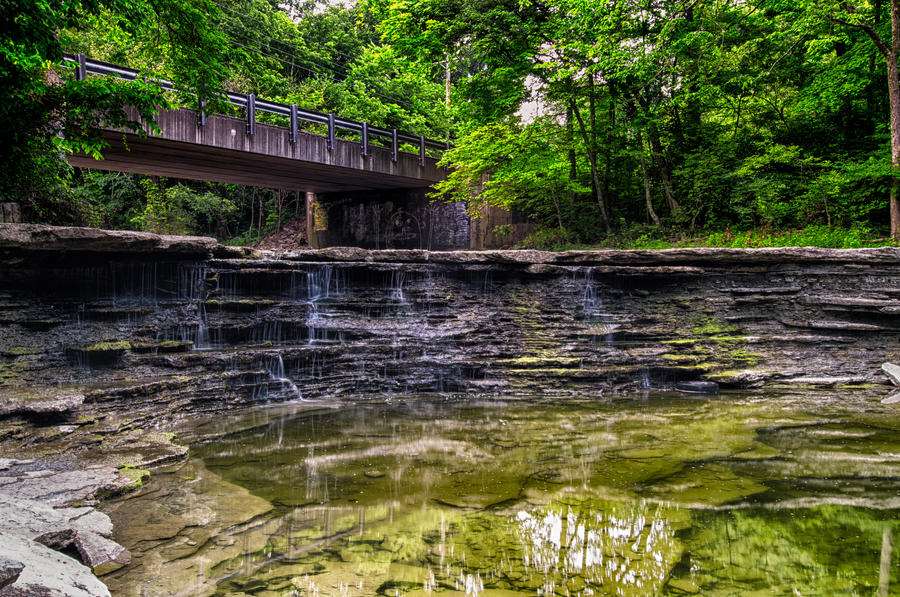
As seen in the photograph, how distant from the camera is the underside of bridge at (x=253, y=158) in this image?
43.3ft

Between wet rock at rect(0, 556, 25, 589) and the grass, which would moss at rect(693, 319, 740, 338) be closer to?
the grass

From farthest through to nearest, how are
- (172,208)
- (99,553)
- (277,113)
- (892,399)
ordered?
1. (172,208)
2. (277,113)
3. (892,399)
4. (99,553)

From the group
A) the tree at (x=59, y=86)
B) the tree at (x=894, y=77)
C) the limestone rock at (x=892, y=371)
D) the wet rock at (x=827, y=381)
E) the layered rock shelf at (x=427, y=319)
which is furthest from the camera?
the tree at (x=894, y=77)

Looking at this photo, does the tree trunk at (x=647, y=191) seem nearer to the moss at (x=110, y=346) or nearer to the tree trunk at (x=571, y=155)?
the tree trunk at (x=571, y=155)

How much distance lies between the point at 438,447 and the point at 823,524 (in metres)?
3.92

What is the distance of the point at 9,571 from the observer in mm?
2418

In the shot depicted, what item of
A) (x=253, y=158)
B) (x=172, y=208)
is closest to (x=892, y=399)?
(x=253, y=158)

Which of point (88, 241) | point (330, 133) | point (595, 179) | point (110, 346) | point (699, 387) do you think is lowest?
point (699, 387)

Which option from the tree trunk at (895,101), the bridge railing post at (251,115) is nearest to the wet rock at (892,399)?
the tree trunk at (895,101)

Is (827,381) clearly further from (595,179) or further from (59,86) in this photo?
(59,86)

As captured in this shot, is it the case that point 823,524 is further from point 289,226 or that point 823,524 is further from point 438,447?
point 289,226

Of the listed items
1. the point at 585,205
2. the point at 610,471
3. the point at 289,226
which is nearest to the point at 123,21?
the point at 610,471

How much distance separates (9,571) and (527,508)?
3603 millimetres

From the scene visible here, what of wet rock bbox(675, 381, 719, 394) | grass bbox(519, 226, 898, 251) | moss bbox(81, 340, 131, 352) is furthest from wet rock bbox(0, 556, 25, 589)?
grass bbox(519, 226, 898, 251)
